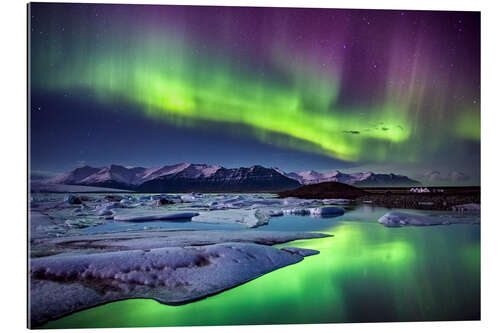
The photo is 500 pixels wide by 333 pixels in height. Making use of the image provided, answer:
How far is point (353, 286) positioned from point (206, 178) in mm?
1921

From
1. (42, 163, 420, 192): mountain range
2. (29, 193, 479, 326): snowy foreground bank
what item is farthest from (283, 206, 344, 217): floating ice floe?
(42, 163, 420, 192): mountain range

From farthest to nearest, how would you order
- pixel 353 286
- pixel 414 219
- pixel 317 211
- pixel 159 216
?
pixel 317 211
pixel 414 219
pixel 159 216
pixel 353 286

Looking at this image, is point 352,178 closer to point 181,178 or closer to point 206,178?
point 206,178

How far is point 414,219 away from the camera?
5.40 metres

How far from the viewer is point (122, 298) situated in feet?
13.7

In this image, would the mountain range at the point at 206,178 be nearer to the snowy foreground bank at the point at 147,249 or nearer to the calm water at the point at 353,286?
the snowy foreground bank at the point at 147,249

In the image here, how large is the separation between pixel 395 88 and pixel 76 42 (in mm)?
3416

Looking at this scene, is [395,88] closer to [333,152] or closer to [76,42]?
[333,152]

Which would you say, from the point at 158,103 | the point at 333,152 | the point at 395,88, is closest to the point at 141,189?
the point at 158,103

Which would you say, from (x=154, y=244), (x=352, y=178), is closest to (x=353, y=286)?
(x=352, y=178)

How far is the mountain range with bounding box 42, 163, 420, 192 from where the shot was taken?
4766mm

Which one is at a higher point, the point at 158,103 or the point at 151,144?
the point at 158,103

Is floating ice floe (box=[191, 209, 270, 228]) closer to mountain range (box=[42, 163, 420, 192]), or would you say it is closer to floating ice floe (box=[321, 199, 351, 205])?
mountain range (box=[42, 163, 420, 192])

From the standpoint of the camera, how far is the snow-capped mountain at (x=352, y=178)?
511cm
